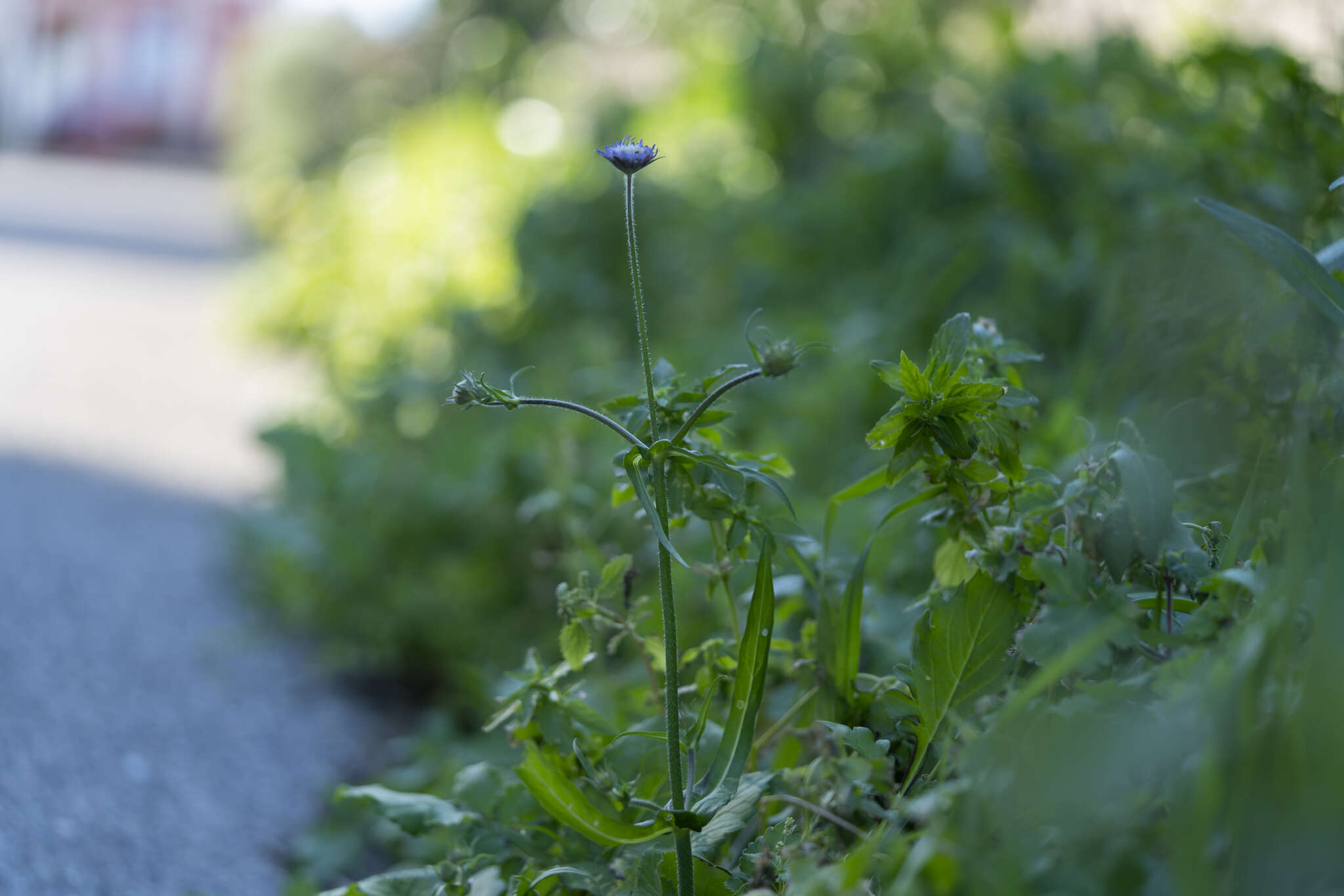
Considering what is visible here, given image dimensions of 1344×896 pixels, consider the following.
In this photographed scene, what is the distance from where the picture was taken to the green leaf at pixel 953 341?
83cm

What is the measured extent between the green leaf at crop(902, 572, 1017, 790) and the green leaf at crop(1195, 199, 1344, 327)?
32 centimetres

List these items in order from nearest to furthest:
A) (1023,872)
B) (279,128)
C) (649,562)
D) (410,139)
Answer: (1023,872) < (649,562) < (410,139) < (279,128)

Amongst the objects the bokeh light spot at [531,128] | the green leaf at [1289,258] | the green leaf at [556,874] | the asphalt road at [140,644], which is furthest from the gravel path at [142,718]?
the bokeh light spot at [531,128]

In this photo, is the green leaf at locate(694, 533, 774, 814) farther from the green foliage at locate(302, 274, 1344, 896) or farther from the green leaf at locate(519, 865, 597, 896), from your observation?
the green leaf at locate(519, 865, 597, 896)

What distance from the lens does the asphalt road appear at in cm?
135

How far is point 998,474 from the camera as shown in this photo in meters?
0.87

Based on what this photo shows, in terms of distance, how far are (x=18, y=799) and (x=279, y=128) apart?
7.01 m

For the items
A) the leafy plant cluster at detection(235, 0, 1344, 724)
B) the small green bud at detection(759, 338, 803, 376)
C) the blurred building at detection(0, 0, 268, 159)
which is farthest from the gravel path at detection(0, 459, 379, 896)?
the blurred building at detection(0, 0, 268, 159)

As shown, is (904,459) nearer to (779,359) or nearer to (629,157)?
(779,359)

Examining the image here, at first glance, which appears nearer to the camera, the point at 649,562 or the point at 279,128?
the point at 649,562

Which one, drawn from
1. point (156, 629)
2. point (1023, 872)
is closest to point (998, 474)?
point (1023, 872)

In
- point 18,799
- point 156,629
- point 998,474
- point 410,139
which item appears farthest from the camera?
point 410,139

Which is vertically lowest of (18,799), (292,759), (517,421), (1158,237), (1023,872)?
(292,759)

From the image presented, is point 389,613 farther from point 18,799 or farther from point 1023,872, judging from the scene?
point 1023,872
